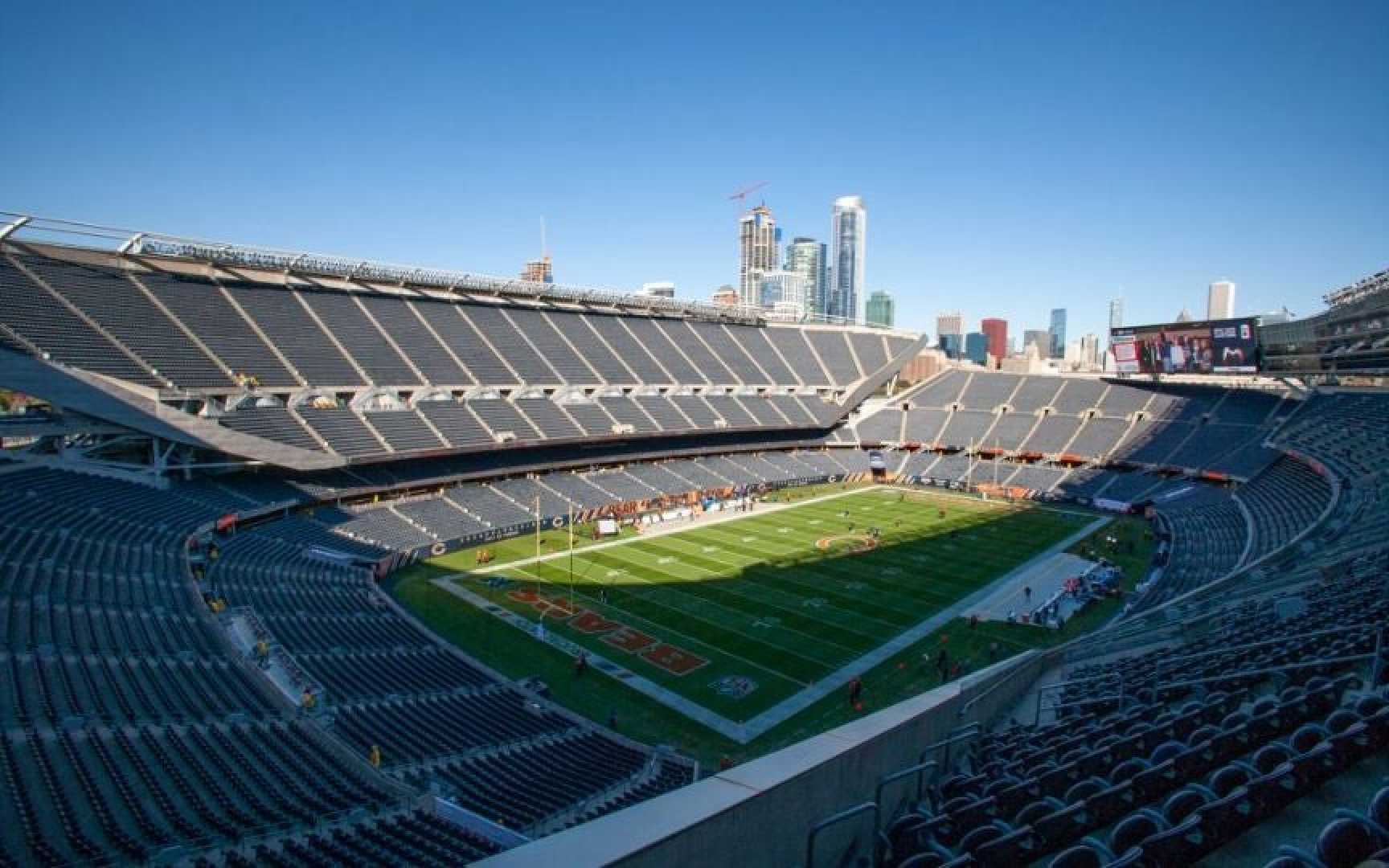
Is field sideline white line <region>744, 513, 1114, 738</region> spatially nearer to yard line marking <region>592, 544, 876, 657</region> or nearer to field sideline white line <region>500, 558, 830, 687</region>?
field sideline white line <region>500, 558, 830, 687</region>

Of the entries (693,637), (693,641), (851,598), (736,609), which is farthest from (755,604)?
(693,641)

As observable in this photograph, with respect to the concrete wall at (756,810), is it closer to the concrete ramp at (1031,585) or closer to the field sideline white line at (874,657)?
the field sideline white line at (874,657)

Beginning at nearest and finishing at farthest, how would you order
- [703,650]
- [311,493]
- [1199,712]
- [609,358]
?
[1199,712] → [703,650] → [311,493] → [609,358]

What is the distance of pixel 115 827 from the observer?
37.7 feet

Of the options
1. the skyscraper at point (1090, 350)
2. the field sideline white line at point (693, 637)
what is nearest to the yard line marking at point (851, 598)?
the field sideline white line at point (693, 637)

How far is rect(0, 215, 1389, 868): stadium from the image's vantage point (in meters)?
6.87

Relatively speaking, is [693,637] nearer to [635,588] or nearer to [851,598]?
[635,588]

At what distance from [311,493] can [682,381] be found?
32803 millimetres

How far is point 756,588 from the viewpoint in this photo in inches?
1405

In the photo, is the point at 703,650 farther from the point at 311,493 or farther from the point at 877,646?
the point at 311,493

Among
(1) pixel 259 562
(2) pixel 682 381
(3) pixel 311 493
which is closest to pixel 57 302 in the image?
(3) pixel 311 493

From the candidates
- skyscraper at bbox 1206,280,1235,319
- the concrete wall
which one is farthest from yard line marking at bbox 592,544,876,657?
skyscraper at bbox 1206,280,1235,319

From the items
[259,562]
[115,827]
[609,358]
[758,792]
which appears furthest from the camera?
[609,358]

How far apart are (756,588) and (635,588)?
556 cm
